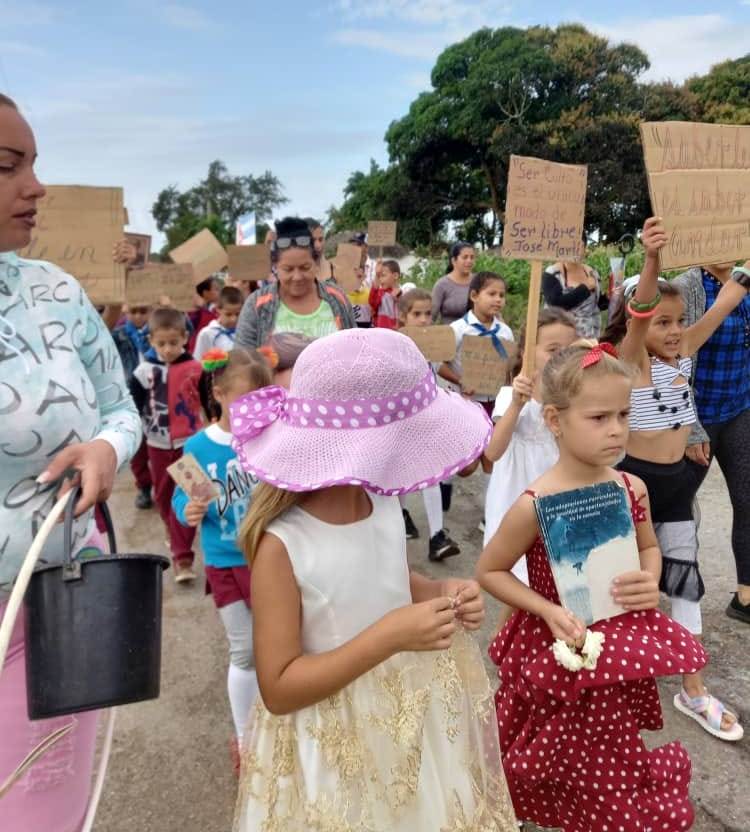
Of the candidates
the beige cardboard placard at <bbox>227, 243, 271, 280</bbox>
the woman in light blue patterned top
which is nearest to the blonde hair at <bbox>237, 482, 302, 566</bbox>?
the woman in light blue patterned top

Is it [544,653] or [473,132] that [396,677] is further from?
[473,132]

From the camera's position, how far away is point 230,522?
2.61 meters

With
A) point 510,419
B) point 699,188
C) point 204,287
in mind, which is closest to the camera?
point 510,419

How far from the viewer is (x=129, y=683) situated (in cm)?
136

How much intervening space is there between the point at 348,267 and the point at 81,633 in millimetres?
6131

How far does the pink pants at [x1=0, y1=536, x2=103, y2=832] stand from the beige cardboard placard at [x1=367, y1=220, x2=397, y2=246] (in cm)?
863

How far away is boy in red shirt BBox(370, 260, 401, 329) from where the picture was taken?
725 cm

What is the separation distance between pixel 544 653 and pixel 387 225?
27.6 ft

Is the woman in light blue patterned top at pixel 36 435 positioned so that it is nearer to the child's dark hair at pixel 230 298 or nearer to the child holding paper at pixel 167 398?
the child holding paper at pixel 167 398

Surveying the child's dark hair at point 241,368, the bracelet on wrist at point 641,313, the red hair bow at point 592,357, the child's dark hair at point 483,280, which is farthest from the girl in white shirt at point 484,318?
the red hair bow at point 592,357

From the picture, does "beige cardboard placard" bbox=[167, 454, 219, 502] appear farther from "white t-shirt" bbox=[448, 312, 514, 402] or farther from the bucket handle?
"white t-shirt" bbox=[448, 312, 514, 402]

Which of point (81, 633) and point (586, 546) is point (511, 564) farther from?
point (81, 633)

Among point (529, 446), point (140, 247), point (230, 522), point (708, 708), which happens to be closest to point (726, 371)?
point (529, 446)

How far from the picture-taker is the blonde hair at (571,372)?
2010mm
